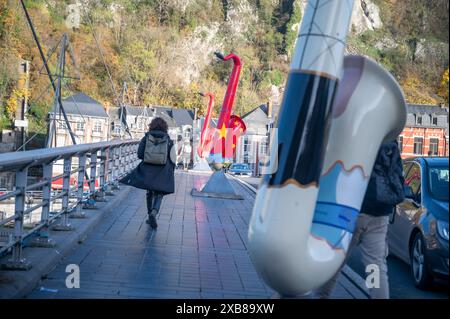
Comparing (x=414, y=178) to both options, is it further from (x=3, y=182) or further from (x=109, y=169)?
(x=109, y=169)

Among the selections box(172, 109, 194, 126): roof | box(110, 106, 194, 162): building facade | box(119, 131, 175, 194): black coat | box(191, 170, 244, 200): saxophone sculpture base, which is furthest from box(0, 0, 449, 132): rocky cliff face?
box(119, 131, 175, 194): black coat

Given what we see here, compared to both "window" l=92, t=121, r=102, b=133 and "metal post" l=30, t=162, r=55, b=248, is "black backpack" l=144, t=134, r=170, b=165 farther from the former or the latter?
"window" l=92, t=121, r=102, b=133

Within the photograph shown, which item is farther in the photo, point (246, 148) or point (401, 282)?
point (246, 148)

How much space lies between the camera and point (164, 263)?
21.4 ft

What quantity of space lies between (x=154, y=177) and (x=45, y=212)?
8.18 ft

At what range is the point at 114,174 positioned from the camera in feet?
43.8

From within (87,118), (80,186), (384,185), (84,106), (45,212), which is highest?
→ (384,185)

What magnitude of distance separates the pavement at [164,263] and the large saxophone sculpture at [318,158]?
17.7 inches

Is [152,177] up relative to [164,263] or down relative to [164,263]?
up

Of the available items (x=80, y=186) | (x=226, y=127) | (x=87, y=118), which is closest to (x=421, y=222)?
(x=80, y=186)
